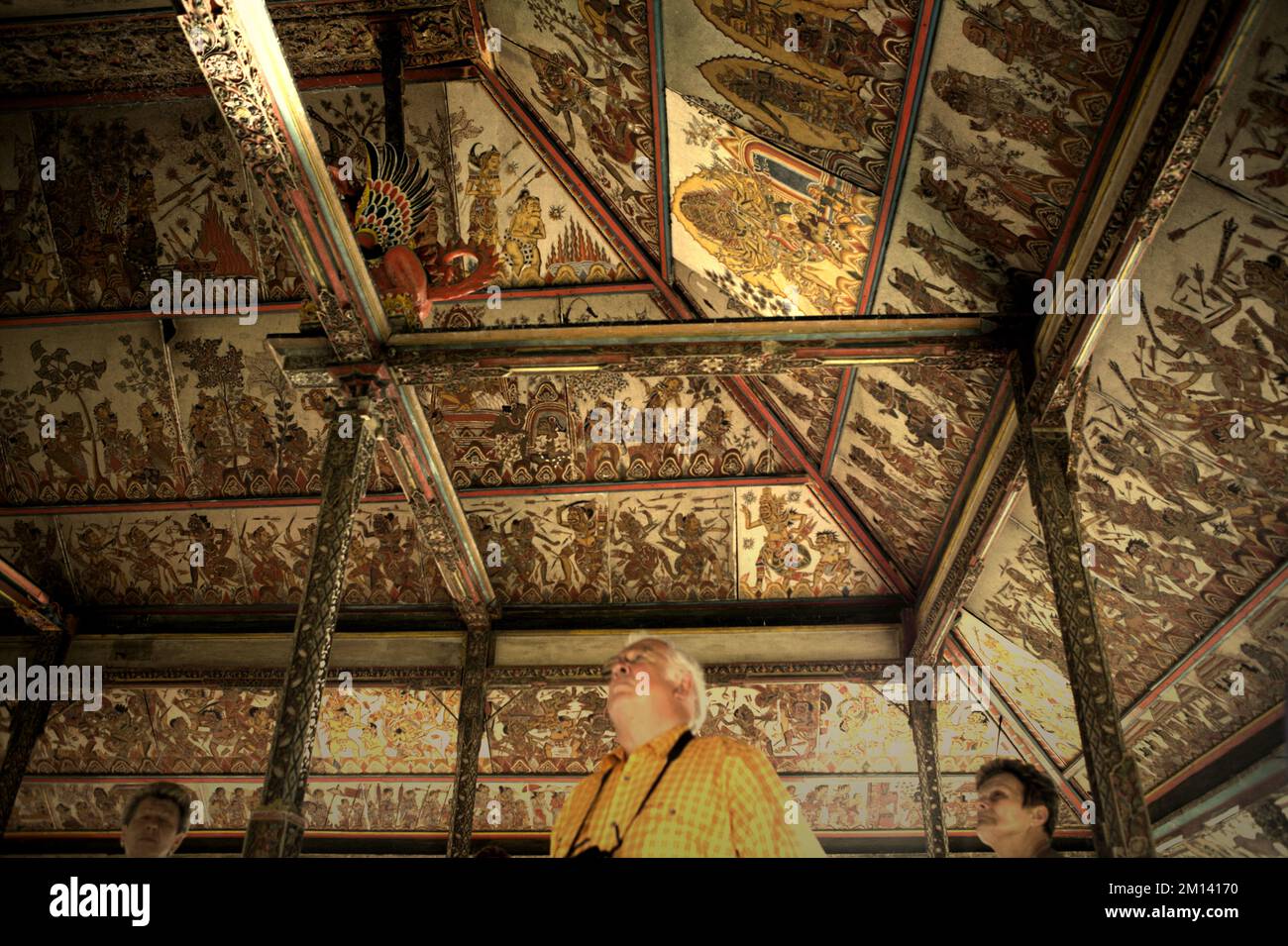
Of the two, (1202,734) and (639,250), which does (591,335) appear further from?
(1202,734)

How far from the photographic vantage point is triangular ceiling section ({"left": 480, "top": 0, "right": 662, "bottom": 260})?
6.57 m

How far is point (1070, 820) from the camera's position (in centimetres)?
1141

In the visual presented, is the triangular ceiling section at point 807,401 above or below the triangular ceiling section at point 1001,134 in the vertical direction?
above

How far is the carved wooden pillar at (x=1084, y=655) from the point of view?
4.65 meters

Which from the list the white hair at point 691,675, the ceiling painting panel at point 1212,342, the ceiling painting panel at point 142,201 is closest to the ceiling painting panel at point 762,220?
the ceiling painting panel at point 1212,342

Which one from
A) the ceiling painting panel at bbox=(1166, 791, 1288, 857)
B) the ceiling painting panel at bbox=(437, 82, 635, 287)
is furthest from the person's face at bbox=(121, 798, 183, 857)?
the ceiling painting panel at bbox=(1166, 791, 1288, 857)

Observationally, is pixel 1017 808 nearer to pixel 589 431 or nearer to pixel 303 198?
pixel 303 198

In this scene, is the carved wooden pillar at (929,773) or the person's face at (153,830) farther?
the carved wooden pillar at (929,773)

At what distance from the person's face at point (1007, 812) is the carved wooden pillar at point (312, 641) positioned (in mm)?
3459

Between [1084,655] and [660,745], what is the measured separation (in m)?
3.39

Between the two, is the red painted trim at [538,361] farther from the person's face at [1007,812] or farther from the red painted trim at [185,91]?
the person's face at [1007,812]
